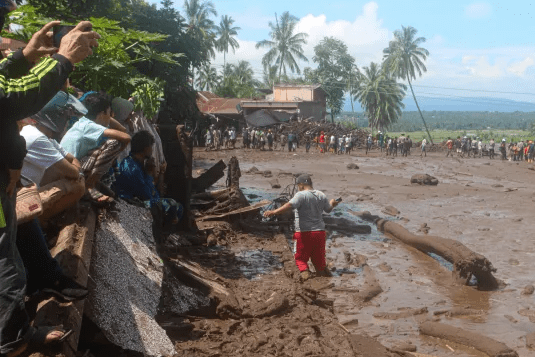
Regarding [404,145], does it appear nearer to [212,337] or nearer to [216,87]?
[216,87]

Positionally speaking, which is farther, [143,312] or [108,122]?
[108,122]

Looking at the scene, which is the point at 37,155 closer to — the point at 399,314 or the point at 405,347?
the point at 405,347

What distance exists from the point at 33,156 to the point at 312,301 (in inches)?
133

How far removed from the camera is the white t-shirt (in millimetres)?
3707

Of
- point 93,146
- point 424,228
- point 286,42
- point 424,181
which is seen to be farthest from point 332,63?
point 93,146

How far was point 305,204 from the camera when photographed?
817cm

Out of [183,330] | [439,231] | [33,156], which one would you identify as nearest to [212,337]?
[183,330]

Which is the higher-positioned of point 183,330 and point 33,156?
point 33,156

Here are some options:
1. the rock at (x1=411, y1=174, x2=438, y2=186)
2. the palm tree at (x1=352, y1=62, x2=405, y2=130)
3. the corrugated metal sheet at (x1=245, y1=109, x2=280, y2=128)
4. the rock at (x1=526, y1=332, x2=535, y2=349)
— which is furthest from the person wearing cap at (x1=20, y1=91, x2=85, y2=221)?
the palm tree at (x1=352, y1=62, x2=405, y2=130)

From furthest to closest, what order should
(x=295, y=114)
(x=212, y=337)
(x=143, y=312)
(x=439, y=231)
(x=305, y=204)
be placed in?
1. (x=295, y=114)
2. (x=439, y=231)
3. (x=305, y=204)
4. (x=212, y=337)
5. (x=143, y=312)

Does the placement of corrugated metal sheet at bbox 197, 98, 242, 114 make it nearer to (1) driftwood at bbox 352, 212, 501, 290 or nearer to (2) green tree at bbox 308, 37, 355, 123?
(2) green tree at bbox 308, 37, 355, 123

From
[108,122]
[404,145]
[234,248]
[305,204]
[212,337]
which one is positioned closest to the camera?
[212,337]

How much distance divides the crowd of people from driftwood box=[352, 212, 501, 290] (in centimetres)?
578

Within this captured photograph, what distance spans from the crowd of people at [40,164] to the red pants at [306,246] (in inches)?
151
